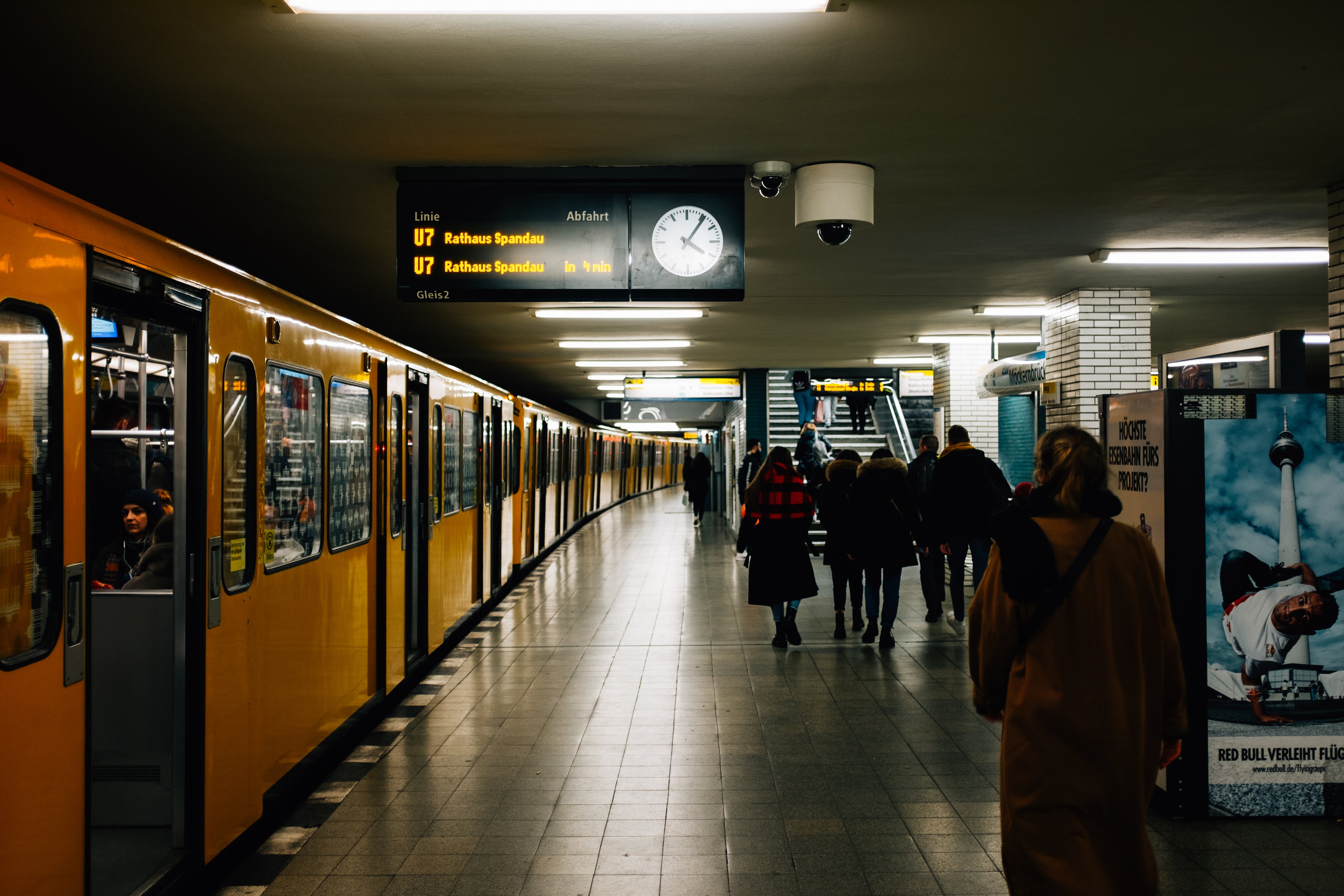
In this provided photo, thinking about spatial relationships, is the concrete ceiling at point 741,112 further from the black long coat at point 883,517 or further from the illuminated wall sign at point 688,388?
Answer: the illuminated wall sign at point 688,388

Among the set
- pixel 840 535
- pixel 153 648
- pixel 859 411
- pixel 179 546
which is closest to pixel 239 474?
pixel 179 546

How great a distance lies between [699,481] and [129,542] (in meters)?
17.0

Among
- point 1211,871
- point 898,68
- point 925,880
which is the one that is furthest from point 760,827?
point 898,68

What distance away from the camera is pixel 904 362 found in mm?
15883

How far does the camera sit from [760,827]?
158 inches

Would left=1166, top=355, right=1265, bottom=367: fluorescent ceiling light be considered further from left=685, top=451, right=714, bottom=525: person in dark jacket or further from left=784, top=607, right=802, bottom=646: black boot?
left=685, top=451, right=714, bottom=525: person in dark jacket

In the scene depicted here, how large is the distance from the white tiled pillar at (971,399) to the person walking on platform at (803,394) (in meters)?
3.52

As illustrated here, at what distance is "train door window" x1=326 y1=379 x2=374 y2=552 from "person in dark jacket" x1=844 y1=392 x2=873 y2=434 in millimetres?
12510

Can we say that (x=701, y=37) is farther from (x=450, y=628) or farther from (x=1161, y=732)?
(x=450, y=628)

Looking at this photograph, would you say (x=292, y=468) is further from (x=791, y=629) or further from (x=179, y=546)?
(x=791, y=629)

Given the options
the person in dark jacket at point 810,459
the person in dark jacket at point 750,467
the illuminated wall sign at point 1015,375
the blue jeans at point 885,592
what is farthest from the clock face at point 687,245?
the person in dark jacket at point 750,467

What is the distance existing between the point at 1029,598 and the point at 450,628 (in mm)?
6556

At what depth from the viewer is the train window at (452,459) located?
7688mm

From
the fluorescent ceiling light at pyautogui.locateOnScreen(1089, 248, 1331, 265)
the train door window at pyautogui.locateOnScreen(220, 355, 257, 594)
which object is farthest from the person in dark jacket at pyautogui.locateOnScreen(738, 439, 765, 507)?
the train door window at pyautogui.locateOnScreen(220, 355, 257, 594)
